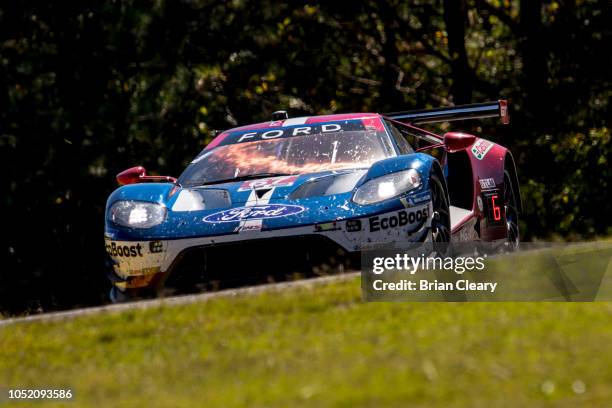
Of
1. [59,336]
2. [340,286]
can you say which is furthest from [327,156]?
[59,336]

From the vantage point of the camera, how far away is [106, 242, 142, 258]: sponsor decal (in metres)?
8.49

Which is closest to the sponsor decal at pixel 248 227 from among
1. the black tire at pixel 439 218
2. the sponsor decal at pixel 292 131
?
the black tire at pixel 439 218

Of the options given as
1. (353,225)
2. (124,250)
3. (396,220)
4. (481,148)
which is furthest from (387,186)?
(481,148)

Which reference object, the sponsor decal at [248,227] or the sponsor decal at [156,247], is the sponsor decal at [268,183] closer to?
the sponsor decal at [248,227]

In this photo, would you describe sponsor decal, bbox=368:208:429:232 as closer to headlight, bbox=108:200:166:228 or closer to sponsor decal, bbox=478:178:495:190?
headlight, bbox=108:200:166:228

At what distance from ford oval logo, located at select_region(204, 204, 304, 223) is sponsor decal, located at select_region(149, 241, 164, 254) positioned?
13.3 inches

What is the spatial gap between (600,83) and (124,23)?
25.0ft

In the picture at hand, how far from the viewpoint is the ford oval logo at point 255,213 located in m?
8.20

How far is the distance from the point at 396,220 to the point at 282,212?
28.6 inches

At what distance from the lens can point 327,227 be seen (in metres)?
8.11

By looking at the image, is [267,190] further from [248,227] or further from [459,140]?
[459,140]

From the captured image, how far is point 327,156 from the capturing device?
934 centimetres

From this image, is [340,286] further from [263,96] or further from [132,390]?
[263,96]

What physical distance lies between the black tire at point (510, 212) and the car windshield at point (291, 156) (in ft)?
5.42
